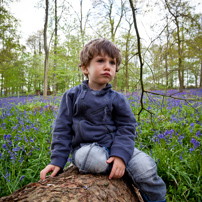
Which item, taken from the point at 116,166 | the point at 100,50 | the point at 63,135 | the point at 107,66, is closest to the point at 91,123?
the point at 63,135

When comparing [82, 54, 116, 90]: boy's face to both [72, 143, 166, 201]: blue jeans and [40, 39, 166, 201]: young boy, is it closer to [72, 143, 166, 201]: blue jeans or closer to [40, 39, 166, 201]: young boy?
[40, 39, 166, 201]: young boy

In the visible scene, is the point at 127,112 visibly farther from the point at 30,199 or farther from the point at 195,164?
the point at 195,164

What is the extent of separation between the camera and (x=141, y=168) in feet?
3.87

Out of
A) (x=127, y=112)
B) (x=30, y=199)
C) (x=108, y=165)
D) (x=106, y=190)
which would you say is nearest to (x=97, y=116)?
(x=127, y=112)

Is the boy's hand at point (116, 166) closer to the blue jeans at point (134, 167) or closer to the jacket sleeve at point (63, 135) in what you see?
the blue jeans at point (134, 167)

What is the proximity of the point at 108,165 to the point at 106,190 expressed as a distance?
18cm

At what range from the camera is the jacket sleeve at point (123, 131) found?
1172 mm

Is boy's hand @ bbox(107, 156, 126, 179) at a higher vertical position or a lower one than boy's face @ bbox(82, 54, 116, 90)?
lower

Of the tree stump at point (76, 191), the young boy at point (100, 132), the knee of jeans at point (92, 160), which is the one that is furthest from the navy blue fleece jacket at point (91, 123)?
the tree stump at point (76, 191)

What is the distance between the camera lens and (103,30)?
976 centimetres

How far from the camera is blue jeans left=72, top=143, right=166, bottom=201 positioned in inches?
44.6

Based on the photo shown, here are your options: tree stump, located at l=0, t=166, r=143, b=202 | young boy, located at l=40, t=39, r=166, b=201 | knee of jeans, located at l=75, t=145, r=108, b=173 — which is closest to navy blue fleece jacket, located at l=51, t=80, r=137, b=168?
young boy, located at l=40, t=39, r=166, b=201

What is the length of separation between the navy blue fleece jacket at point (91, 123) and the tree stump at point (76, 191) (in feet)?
0.73

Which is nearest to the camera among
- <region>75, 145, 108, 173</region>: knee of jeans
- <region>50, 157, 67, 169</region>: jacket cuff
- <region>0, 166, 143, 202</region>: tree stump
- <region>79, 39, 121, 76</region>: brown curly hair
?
<region>0, 166, 143, 202</region>: tree stump
